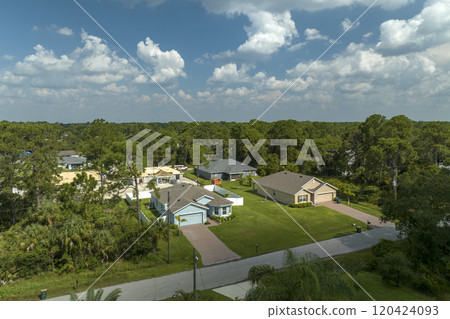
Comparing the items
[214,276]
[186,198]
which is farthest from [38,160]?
[214,276]

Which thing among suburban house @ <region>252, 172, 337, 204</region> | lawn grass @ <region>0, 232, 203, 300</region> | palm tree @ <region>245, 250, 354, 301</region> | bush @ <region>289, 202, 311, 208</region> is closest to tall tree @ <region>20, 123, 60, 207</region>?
lawn grass @ <region>0, 232, 203, 300</region>

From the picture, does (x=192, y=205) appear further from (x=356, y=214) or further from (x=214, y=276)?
(x=356, y=214)

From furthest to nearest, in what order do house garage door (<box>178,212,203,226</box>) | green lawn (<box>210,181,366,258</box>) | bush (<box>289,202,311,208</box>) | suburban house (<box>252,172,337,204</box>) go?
suburban house (<box>252,172,337,204</box>) < bush (<box>289,202,311,208</box>) < house garage door (<box>178,212,203,226</box>) < green lawn (<box>210,181,366,258</box>)

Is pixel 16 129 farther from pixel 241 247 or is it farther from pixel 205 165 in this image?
pixel 205 165

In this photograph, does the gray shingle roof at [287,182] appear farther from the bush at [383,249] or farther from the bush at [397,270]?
Answer: the bush at [397,270]

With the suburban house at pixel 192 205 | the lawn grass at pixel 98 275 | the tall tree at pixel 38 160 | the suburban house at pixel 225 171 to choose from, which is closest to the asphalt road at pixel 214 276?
the lawn grass at pixel 98 275

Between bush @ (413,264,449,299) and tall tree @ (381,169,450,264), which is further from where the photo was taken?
tall tree @ (381,169,450,264)

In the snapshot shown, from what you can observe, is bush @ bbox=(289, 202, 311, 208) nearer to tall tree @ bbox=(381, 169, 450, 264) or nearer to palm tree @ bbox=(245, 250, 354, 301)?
tall tree @ bbox=(381, 169, 450, 264)
